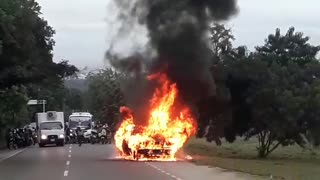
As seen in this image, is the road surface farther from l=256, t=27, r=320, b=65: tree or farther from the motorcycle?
the motorcycle

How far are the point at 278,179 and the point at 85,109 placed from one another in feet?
364

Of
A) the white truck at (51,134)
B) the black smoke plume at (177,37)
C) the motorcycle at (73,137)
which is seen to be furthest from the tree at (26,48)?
the motorcycle at (73,137)

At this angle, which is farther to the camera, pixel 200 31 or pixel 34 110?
pixel 34 110

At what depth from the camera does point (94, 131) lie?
5975 centimetres

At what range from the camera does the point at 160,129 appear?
32.2 m

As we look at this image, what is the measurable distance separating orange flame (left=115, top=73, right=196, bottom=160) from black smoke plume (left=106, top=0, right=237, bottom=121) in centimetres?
75

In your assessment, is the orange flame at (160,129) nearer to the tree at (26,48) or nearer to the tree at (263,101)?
the tree at (26,48)

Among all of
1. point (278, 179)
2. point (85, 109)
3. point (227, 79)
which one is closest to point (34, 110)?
point (85, 109)

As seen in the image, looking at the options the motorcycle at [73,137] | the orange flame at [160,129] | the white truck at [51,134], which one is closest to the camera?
the orange flame at [160,129]

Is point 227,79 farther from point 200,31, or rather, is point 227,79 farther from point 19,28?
point 19,28

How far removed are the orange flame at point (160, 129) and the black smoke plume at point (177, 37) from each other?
0.75 metres

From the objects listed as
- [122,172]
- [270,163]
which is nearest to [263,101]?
[270,163]

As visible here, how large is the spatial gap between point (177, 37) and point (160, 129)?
461cm

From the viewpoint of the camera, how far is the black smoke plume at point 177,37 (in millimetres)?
33000
